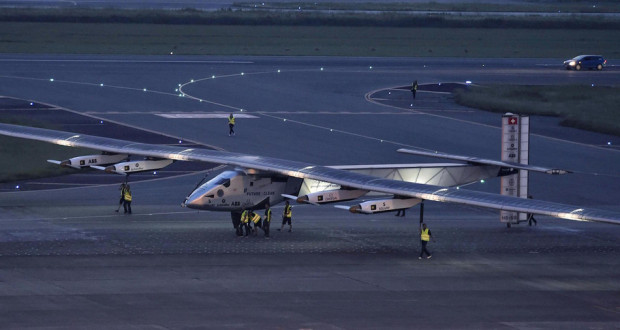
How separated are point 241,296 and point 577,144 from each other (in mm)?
46239

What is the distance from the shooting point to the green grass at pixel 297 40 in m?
127

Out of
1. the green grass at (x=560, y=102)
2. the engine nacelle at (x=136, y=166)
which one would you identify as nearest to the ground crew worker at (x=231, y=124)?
the engine nacelle at (x=136, y=166)

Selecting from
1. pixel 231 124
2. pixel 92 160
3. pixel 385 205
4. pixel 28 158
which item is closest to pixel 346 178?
pixel 385 205

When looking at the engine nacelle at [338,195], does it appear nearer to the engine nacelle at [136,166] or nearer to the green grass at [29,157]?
the engine nacelle at [136,166]

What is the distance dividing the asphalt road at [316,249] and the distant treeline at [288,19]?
189 ft

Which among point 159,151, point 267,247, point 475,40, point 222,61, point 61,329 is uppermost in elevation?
point 475,40

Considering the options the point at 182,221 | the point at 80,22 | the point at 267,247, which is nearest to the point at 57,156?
the point at 182,221

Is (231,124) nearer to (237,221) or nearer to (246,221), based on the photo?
(237,221)

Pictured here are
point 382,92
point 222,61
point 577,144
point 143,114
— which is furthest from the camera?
point 222,61

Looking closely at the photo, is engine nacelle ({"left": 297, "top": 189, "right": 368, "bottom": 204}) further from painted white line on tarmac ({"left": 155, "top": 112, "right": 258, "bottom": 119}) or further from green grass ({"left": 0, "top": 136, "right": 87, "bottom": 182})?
painted white line on tarmac ({"left": 155, "top": 112, "right": 258, "bottom": 119})

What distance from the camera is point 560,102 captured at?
315 ft

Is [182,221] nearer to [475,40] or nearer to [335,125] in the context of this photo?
[335,125]

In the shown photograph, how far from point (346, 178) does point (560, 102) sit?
5542cm

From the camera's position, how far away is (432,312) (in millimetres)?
36000
